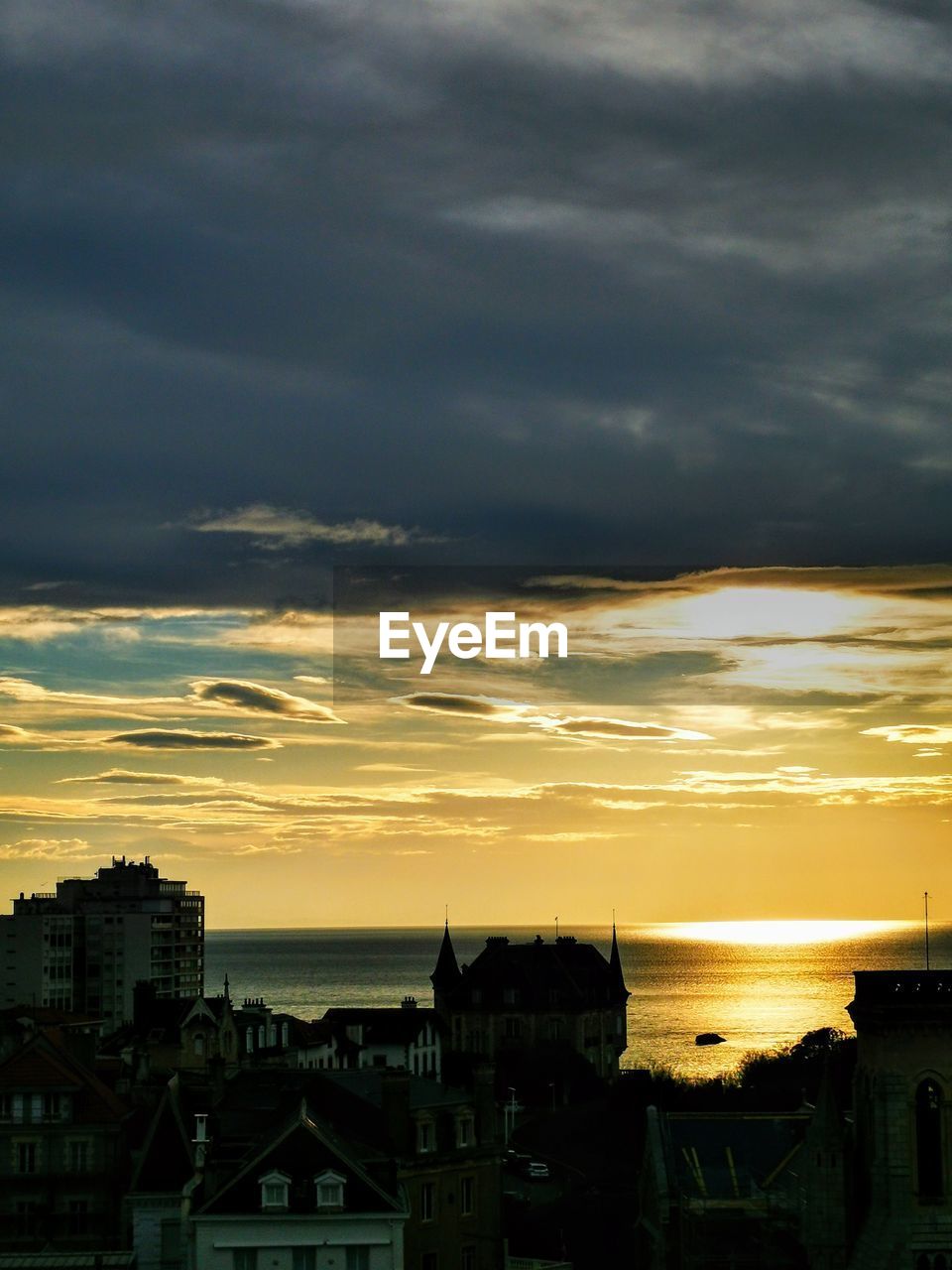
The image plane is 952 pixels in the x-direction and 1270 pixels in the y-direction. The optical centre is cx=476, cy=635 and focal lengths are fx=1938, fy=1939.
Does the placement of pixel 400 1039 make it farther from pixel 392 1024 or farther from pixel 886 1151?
pixel 886 1151

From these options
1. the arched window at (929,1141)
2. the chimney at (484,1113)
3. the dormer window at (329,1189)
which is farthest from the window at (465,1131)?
the arched window at (929,1141)

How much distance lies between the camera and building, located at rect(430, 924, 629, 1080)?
600ft

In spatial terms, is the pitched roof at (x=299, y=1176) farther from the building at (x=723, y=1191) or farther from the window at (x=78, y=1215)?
the window at (x=78, y=1215)

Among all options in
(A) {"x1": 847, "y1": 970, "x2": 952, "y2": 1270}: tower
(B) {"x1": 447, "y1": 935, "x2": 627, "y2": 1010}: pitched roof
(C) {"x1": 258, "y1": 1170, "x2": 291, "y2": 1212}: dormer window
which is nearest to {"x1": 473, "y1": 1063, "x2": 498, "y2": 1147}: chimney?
(C) {"x1": 258, "y1": 1170, "x2": 291, "y2": 1212}: dormer window

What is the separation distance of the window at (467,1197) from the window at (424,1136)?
5.62 feet

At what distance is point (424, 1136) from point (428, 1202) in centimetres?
203

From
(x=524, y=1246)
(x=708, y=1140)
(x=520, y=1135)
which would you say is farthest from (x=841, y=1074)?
(x=708, y=1140)

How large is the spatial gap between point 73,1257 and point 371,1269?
8.53 m

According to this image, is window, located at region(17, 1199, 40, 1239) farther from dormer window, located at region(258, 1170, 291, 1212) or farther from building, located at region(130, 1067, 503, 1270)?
dormer window, located at region(258, 1170, 291, 1212)

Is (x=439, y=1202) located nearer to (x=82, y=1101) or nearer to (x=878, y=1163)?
(x=82, y=1101)

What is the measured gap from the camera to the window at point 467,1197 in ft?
200

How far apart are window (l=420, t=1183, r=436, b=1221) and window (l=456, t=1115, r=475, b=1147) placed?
228cm

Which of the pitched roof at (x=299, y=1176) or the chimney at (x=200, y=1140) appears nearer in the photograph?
the pitched roof at (x=299, y=1176)

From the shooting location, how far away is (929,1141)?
4700 centimetres
